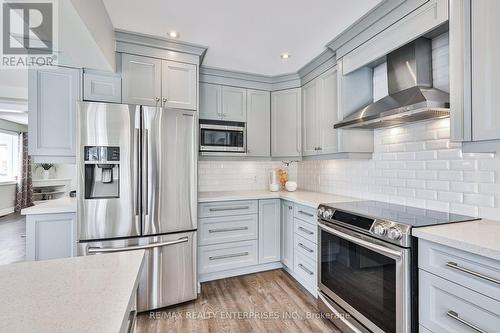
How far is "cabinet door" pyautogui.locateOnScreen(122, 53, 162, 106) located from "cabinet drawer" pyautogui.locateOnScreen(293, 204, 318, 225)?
186 cm

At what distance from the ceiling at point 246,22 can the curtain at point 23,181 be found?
694 centimetres

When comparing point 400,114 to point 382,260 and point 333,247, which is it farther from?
point 333,247

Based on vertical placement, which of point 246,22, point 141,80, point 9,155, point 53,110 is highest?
point 246,22

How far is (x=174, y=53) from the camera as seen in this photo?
7.99ft

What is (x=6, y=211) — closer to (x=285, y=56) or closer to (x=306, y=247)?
(x=306, y=247)

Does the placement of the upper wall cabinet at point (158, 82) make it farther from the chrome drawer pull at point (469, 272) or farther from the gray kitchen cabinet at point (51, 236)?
the chrome drawer pull at point (469, 272)

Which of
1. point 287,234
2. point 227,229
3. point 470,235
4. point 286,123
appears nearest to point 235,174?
point 227,229

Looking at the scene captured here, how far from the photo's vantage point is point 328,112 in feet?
8.61

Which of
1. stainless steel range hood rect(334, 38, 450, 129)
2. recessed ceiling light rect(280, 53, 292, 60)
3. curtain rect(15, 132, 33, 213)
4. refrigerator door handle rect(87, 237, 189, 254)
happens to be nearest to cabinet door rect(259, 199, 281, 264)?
refrigerator door handle rect(87, 237, 189, 254)

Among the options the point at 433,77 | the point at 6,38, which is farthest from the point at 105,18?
the point at 433,77

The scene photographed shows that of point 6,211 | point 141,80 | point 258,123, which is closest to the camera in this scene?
point 141,80

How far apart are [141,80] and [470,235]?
9.08 ft

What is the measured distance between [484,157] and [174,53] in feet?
8.94

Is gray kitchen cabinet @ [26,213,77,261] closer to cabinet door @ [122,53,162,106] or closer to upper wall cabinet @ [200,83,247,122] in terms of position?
cabinet door @ [122,53,162,106]
